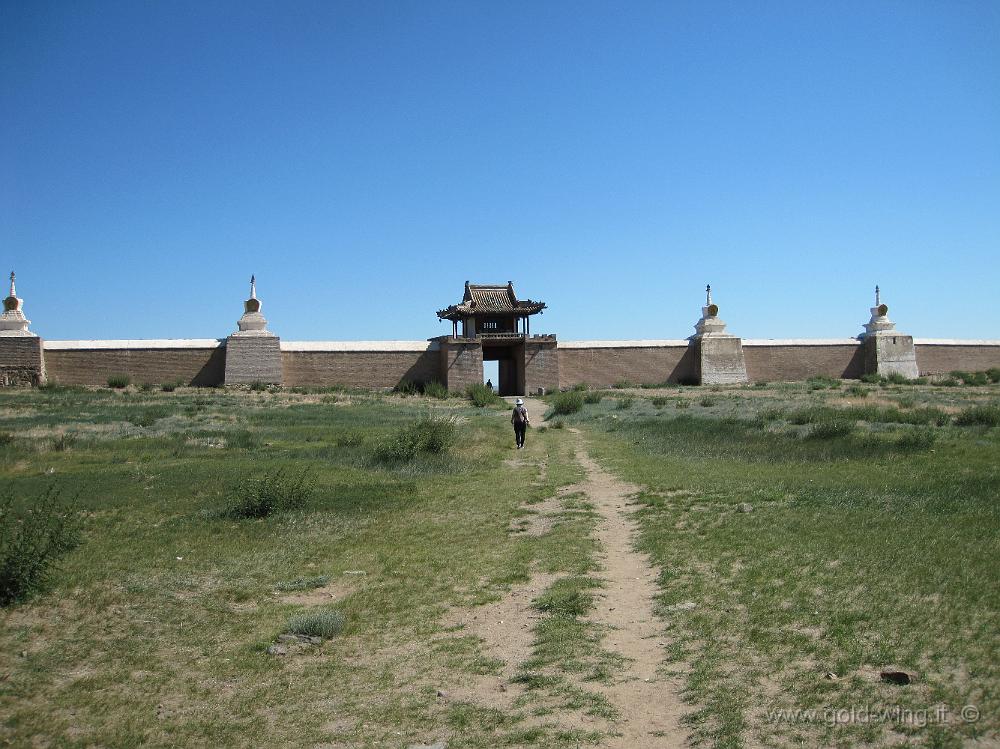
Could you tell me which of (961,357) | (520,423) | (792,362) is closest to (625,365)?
(792,362)

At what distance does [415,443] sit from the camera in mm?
16609

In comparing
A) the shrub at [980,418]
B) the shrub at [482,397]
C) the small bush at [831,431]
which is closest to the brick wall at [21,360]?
the shrub at [482,397]

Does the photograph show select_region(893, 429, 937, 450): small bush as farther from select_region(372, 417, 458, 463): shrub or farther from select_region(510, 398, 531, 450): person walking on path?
select_region(372, 417, 458, 463): shrub

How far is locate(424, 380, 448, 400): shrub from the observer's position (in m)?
38.8

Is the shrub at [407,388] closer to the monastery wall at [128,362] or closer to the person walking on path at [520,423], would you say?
the monastery wall at [128,362]

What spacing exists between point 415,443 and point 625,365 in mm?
28847

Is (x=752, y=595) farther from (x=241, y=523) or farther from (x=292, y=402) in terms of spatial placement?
(x=292, y=402)

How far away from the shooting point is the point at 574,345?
142ft

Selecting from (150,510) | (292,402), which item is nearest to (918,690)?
(150,510)

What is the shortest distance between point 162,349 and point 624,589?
119 ft

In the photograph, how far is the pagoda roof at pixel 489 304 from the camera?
141 feet

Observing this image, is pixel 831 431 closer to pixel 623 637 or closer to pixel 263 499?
pixel 263 499

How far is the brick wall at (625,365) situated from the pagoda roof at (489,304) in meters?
2.98

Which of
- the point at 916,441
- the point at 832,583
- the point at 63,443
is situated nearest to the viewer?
the point at 832,583
